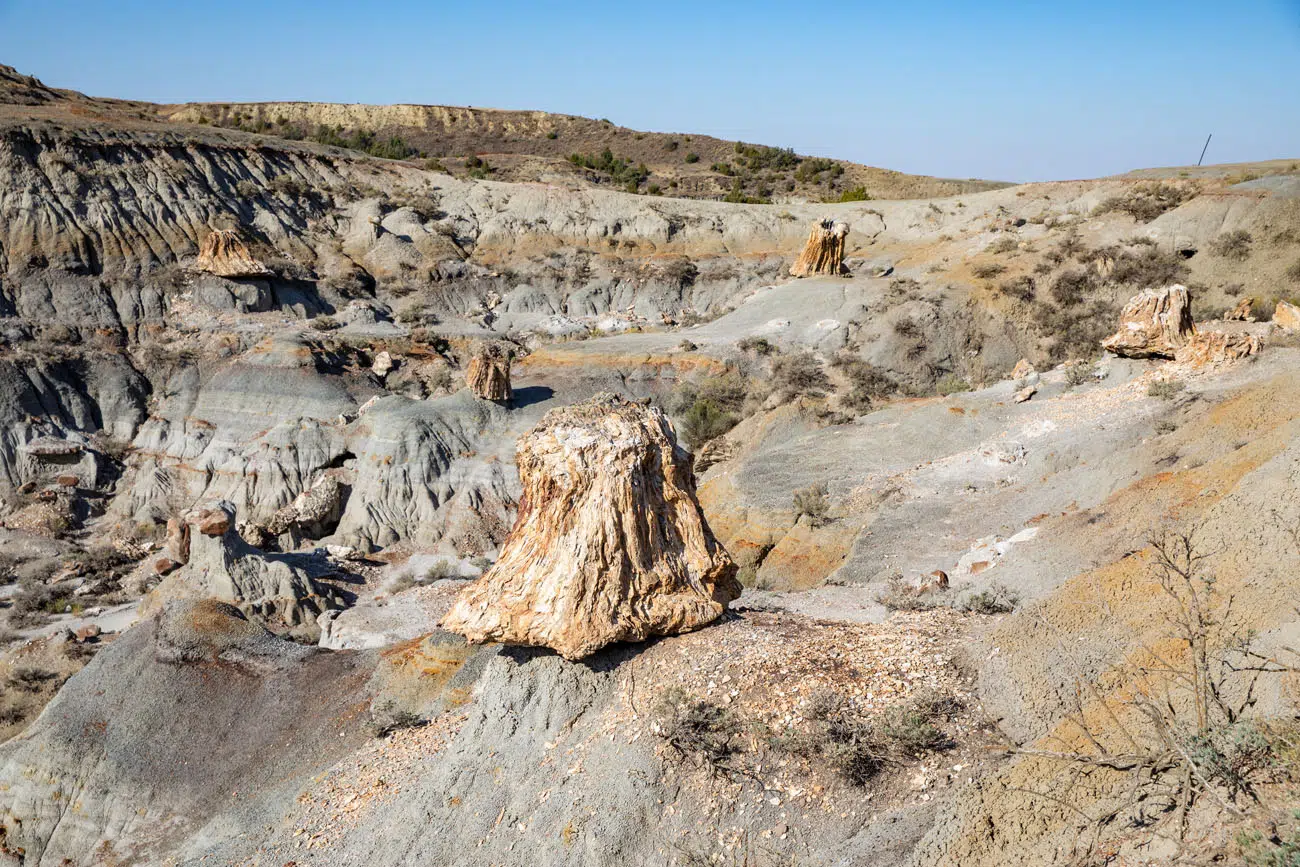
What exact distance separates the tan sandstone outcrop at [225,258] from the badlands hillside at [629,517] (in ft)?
0.45

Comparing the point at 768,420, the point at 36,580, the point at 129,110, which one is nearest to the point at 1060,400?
the point at 768,420

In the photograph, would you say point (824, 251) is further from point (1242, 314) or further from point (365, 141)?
point (365, 141)

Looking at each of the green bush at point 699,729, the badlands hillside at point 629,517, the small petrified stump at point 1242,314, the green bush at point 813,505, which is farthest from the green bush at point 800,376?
the green bush at point 699,729

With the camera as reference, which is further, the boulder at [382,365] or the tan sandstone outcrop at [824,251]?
the tan sandstone outcrop at [824,251]

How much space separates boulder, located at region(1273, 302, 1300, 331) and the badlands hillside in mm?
247

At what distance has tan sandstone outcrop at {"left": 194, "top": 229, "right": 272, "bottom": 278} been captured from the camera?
34594 millimetres

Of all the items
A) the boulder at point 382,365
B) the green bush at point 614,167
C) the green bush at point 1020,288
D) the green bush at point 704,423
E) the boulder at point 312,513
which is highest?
the green bush at point 614,167

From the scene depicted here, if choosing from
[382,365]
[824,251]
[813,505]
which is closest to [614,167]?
[824,251]

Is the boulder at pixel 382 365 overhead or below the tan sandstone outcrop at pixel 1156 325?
below

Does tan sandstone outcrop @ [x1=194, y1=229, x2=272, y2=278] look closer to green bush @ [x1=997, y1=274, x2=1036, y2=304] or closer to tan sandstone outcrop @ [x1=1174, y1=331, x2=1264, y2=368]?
green bush @ [x1=997, y1=274, x2=1036, y2=304]

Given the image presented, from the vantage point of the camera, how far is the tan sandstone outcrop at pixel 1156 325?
1958 centimetres

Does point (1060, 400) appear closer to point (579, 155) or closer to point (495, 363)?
point (495, 363)

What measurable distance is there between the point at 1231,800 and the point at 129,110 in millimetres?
74813

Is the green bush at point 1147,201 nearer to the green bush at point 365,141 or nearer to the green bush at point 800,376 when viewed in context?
the green bush at point 800,376
